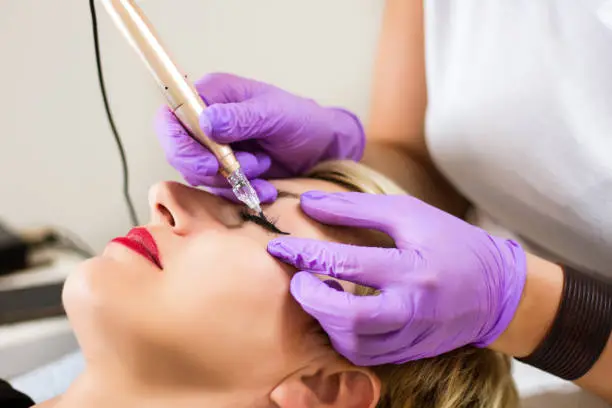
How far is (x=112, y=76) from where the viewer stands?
135 centimetres

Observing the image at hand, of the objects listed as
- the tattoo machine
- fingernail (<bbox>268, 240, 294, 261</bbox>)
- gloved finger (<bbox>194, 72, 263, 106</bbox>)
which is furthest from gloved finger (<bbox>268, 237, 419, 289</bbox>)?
gloved finger (<bbox>194, 72, 263, 106</bbox>)

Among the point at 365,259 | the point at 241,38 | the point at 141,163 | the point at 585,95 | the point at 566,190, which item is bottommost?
the point at 141,163

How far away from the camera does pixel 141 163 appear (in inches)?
57.4

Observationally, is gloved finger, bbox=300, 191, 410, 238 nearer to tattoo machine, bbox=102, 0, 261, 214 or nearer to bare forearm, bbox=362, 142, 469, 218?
tattoo machine, bbox=102, 0, 261, 214

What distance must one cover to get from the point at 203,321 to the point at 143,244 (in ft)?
0.47

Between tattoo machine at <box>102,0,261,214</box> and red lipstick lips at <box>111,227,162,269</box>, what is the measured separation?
14cm

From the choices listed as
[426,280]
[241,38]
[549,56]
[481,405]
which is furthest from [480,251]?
[241,38]

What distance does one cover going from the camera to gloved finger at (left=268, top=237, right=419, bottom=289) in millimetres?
737

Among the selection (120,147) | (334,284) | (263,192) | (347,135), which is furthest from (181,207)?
(120,147)

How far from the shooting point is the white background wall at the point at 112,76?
Answer: 130cm

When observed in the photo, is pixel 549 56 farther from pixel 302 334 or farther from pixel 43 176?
pixel 43 176

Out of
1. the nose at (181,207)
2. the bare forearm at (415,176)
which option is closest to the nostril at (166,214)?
the nose at (181,207)

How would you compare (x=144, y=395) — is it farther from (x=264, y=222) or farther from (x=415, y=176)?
(x=415, y=176)

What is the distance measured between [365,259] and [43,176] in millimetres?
969
